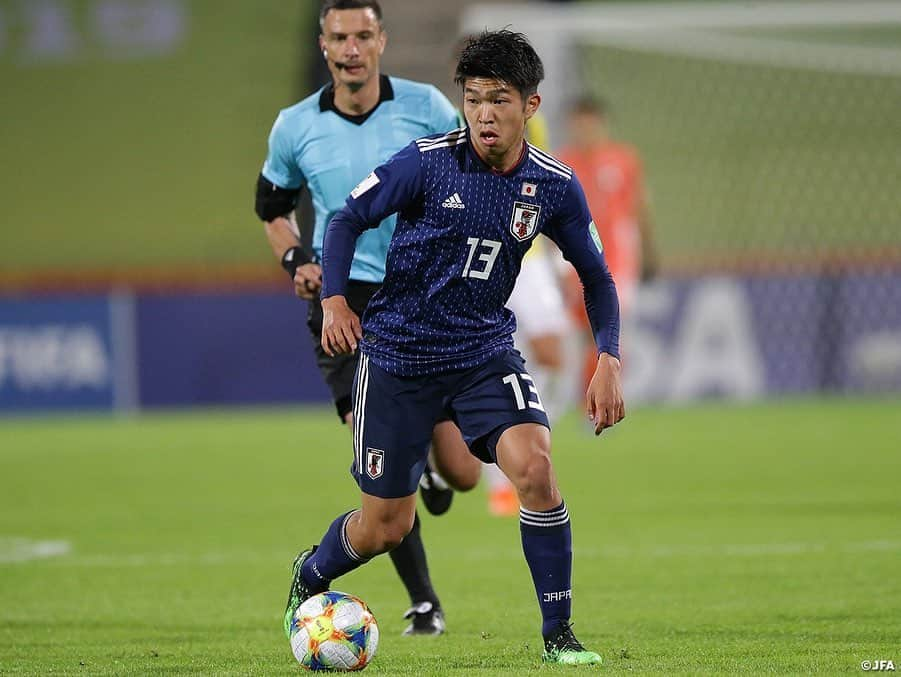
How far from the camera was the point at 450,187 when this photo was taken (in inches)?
211

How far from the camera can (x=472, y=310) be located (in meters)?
5.49

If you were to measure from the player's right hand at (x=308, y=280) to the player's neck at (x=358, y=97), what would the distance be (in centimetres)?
70

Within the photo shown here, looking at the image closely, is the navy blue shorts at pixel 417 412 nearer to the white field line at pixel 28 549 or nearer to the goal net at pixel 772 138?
the white field line at pixel 28 549

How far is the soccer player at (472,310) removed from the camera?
17.4 feet

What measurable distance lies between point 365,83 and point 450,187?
47.2 inches

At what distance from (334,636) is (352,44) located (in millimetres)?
2225

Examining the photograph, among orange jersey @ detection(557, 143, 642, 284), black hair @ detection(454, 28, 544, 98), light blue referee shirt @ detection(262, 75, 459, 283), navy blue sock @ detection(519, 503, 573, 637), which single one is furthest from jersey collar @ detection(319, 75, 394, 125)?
orange jersey @ detection(557, 143, 642, 284)

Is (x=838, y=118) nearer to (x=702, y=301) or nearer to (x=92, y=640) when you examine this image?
(x=702, y=301)

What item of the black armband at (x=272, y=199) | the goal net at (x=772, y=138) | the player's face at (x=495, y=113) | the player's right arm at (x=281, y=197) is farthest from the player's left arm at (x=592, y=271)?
the goal net at (x=772, y=138)

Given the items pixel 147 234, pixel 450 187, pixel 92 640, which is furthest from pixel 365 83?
pixel 147 234

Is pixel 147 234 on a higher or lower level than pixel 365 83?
lower

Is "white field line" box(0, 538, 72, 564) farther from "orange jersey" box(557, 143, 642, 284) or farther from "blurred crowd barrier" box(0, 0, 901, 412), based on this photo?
"blurred crowd barrier" box(0, 0, 901, 412)

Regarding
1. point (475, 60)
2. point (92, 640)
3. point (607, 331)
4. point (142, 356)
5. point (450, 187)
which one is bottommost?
point (142, 356)

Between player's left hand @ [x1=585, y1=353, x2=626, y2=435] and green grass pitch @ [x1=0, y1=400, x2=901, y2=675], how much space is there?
2.41 feet
